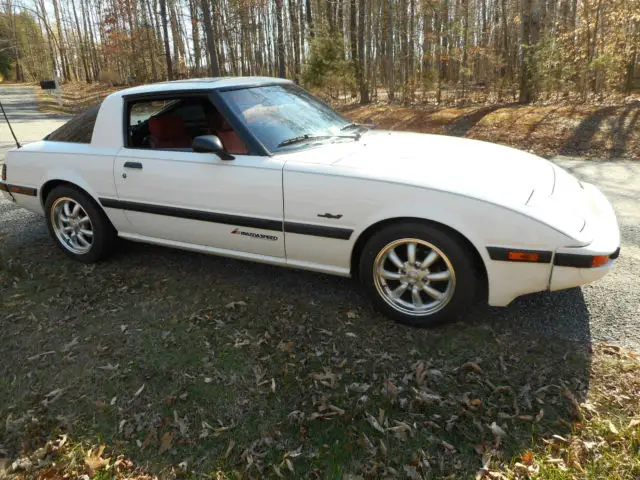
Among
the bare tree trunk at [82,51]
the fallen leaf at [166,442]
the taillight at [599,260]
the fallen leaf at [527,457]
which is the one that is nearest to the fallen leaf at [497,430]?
the fallen leaf at [527,457]

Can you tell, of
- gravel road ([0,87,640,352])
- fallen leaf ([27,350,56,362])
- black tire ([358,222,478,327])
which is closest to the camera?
black tire ([358,222,478,327])

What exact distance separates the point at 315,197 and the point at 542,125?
896 cm

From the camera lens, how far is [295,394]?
257 cm

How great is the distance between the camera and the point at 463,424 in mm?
2287

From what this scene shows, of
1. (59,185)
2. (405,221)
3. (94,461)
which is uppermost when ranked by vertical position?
(59,185)

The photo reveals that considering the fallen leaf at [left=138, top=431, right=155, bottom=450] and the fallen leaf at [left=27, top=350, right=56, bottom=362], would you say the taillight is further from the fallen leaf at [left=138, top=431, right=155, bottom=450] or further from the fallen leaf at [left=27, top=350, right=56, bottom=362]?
the fallen leaf at [left=27, top=350, right=56, bottom=362]

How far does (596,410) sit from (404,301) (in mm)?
1209

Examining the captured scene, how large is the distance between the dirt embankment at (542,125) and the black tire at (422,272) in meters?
6.84

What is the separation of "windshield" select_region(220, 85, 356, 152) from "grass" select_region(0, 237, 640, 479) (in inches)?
45.6

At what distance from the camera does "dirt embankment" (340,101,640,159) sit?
871 centimetres

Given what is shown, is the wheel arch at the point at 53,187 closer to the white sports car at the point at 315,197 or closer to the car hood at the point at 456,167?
the white sports car at the point at 315,197

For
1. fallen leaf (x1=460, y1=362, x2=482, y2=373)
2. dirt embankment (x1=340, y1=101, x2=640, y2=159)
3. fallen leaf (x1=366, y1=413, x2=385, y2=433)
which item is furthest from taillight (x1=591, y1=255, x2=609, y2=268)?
dirt embankment (x1=340, y1=101, x2=640, y2=159)

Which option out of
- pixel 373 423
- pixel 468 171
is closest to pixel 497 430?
pixel 373 423

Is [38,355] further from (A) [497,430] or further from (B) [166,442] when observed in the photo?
(A) [497,430]
